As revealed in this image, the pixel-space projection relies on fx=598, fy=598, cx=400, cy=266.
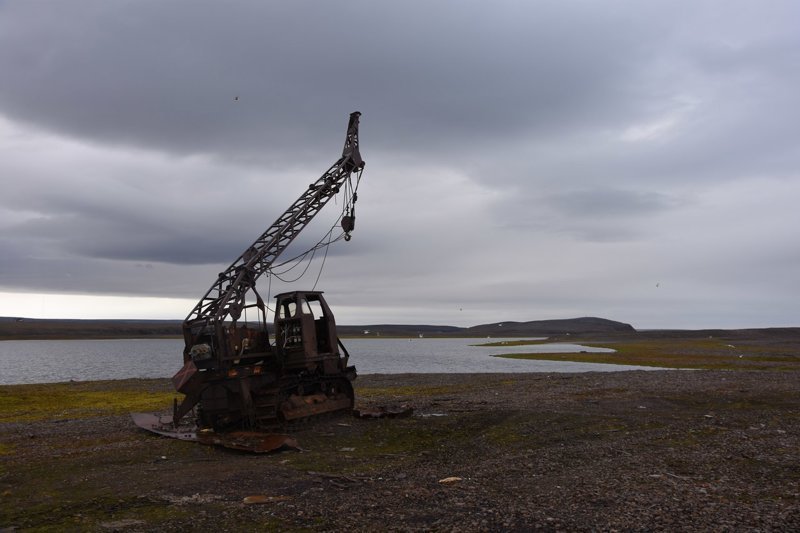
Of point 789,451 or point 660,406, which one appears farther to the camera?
point 660,406

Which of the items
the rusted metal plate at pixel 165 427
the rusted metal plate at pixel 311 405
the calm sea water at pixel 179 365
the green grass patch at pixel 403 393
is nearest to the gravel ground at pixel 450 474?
the rusted metal plate at pixel 165 427

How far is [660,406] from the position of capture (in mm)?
19953

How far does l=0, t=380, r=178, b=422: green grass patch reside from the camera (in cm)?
2675

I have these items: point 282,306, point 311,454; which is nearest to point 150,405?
point 282,306

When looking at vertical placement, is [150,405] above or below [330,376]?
below

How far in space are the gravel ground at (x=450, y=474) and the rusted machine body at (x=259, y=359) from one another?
3.74ft

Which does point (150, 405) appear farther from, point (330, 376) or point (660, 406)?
point (660, 406)

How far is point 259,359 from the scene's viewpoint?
1786cm

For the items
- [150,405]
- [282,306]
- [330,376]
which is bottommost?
[150,405]

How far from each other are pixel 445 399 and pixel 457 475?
14.2m

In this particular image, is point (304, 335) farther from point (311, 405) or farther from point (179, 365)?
point (179, 365)

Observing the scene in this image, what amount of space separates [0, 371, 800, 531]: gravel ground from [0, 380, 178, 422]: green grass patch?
23.7 ft

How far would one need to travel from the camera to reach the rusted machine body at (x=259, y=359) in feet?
55.2

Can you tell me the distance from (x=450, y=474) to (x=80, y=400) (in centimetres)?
2880
